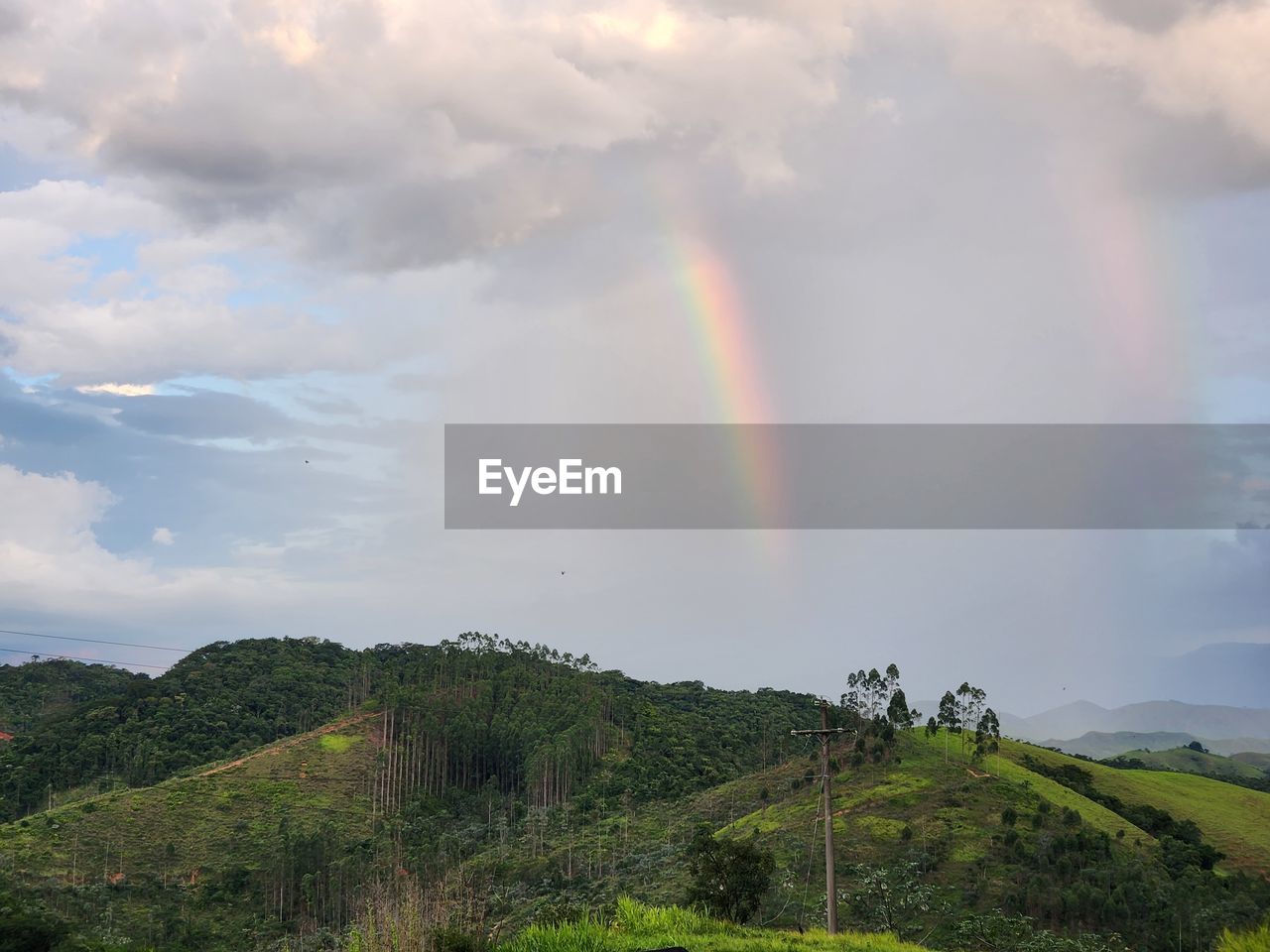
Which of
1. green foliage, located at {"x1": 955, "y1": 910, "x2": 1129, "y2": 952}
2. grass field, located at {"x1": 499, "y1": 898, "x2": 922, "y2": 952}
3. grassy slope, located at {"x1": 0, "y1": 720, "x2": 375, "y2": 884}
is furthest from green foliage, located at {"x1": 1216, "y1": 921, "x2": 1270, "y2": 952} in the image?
grassy slope, located at {"x1": 0, "y1": 720, "x2": 375, "y2": 884}

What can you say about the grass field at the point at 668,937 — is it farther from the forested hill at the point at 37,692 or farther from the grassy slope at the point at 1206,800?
the forested hill at the point at 37,692

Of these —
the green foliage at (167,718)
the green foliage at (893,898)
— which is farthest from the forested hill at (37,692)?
the green foliage at (893,898)

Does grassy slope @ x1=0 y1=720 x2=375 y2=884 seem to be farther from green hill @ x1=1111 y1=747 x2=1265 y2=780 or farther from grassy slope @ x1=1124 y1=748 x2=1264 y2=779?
grassy slope @ x1=1124 y1=748 x2=1264 y2=779

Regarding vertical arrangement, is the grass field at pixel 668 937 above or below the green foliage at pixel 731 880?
above

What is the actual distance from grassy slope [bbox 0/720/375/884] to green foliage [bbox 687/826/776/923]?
75.4 meters

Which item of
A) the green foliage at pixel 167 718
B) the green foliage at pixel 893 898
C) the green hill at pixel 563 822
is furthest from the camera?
the green foliage at pixel 167 718

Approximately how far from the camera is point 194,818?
118125 millimetres

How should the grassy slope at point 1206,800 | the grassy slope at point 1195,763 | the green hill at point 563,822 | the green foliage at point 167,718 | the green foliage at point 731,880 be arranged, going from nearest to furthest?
1. the green foliage at point 731,880
2. the green hill at point 563,822
3. the grassy slope at point 1206,800
4. the green foliage at point 167,718
5. the grassy slope at point 1195,763

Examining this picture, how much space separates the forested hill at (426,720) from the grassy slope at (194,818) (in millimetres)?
10852

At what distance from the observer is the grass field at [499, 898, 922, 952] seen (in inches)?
965

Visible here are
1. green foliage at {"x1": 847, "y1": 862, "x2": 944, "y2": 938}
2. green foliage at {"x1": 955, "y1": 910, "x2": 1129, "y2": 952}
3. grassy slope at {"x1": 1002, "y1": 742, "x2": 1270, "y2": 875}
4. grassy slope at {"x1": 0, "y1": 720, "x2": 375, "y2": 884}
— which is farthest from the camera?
grassy slope at {"x1": 0, "y1": 720, "x2": 375, "y2": 884}

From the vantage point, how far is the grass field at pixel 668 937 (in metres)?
24.5

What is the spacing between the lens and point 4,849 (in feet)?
336

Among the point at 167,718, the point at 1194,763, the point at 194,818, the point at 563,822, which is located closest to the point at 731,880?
the point at 563,822
